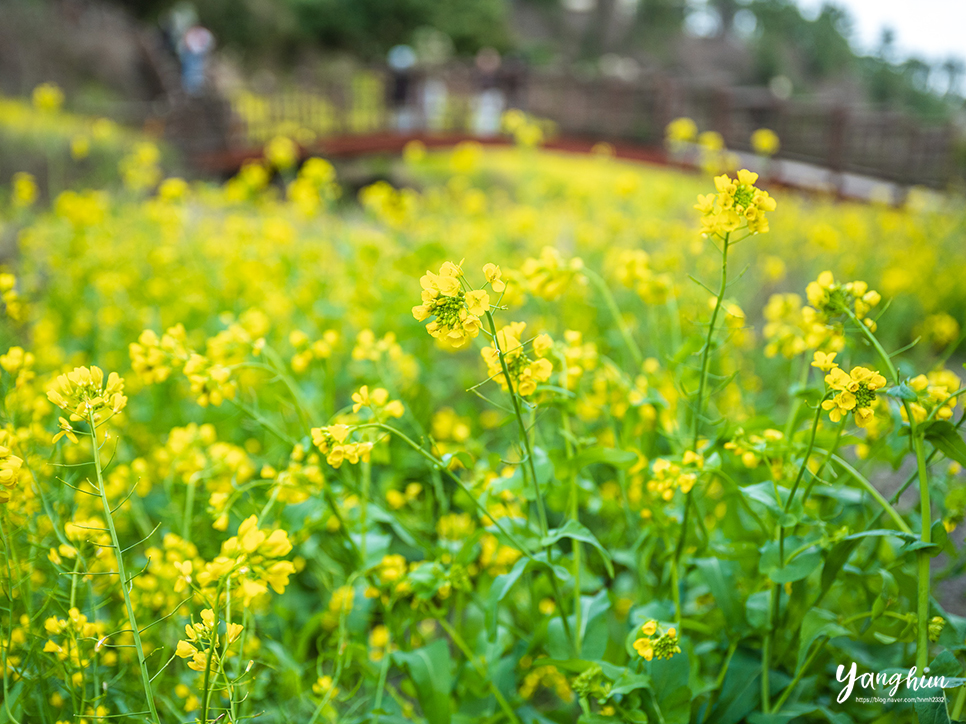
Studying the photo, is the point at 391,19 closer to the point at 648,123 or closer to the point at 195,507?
the point at 648,123

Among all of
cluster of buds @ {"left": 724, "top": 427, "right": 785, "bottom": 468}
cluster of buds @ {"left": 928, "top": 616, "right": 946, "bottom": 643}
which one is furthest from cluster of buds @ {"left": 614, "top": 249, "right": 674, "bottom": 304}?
cluster of buds @ {"left": 928, "top": 616, "right": 946, "bottom": 643}

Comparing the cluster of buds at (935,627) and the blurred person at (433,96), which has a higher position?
the blurred person at (433,96)

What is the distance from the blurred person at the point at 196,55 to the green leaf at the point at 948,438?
1571cm

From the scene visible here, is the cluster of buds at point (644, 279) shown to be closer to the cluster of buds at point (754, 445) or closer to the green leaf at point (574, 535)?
the cluster of buds at point (754, 445)

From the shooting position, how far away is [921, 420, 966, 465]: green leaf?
994mm

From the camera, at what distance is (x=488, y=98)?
10.4 m

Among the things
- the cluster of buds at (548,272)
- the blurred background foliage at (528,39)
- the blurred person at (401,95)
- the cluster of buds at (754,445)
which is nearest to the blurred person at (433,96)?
the blurred person at (401,95)

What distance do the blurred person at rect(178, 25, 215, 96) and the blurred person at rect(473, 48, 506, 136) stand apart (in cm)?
706

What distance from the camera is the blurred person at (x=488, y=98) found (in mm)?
10203

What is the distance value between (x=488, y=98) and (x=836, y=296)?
10.2 m

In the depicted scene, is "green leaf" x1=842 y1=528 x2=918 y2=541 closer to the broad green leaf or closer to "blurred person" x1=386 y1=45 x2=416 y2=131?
the broad green leaf

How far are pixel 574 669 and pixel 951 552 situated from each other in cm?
62

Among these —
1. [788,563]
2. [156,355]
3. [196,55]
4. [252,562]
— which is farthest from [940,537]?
[196,55]

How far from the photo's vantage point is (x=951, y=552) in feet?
3.39
